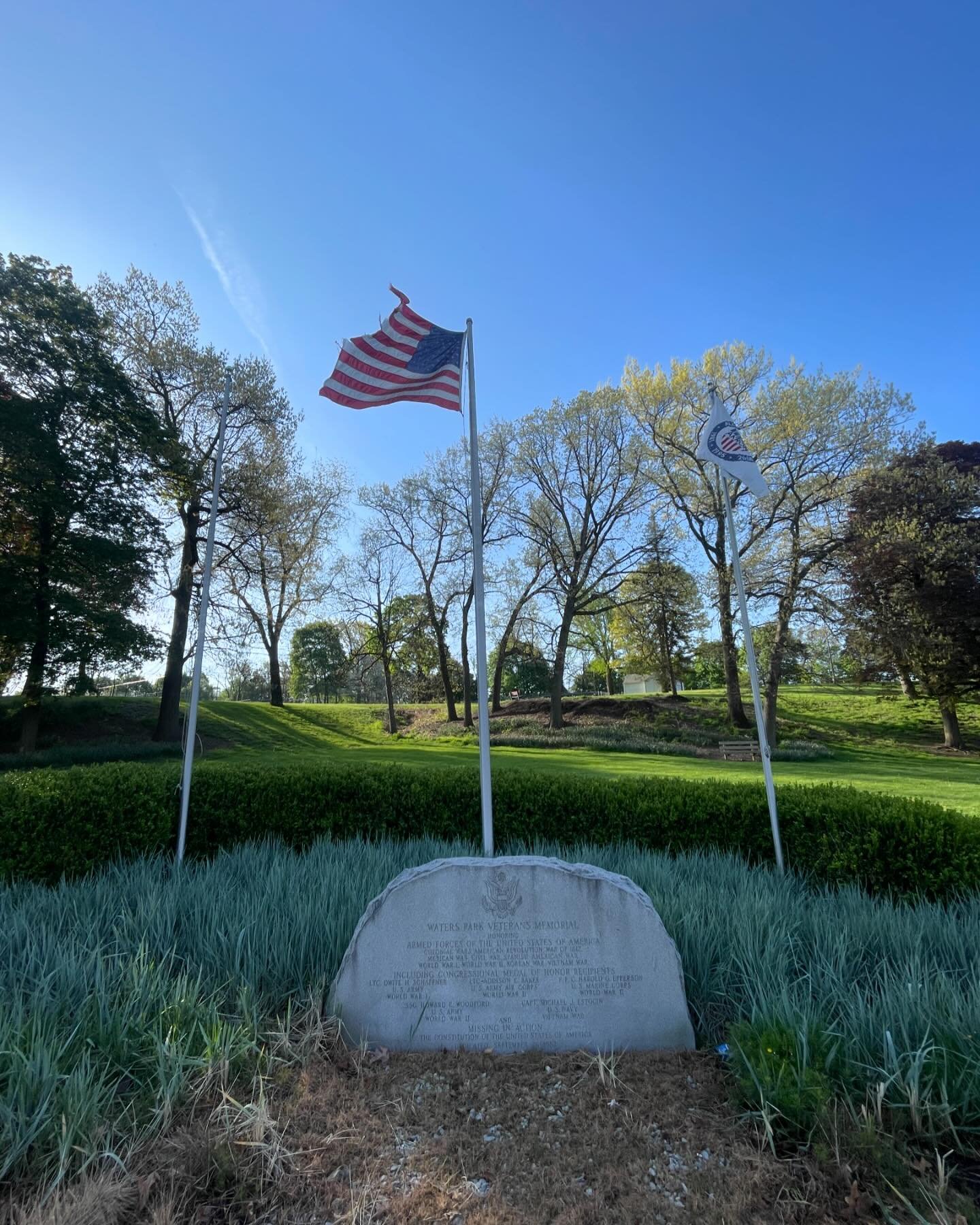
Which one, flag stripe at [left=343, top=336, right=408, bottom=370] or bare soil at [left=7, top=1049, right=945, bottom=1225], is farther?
flag stripe at [left=343, top=336, right=408, bottom=370]

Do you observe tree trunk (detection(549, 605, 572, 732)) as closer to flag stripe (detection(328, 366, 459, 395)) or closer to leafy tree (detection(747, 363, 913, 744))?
leafy tree (detection(747, 363, 913, 744))

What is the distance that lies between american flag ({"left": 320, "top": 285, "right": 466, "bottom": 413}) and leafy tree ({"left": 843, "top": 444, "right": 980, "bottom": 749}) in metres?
17.8

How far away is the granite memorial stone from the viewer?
299 cm

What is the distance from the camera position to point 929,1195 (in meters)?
1.83

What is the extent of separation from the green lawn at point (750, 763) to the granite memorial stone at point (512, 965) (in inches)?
172

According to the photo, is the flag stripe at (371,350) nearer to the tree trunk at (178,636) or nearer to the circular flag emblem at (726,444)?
the circular flag emblem at (726,444)

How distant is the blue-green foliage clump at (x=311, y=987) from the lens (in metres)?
2.14

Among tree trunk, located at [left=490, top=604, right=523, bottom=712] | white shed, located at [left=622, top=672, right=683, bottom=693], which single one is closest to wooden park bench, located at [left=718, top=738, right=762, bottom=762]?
tree trunk, located at [left=490, top=604, right=523, bottom=712]

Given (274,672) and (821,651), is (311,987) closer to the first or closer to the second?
(821,651)

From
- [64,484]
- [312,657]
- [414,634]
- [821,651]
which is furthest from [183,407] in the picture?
[312,657]

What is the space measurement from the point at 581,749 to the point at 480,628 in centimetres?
1469

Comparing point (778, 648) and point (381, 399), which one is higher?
point (381, 399)

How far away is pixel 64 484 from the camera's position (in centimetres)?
1491

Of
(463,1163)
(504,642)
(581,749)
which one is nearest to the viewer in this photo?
(463,1163)
